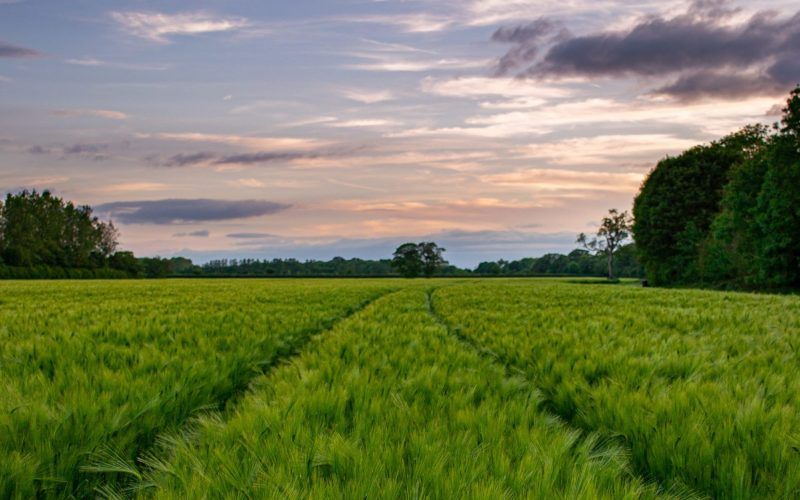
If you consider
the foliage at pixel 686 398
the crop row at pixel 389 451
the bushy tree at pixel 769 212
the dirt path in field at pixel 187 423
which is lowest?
the dirt path in field at pixel 187 423

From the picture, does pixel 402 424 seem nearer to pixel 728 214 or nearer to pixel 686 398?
pixel 686 398

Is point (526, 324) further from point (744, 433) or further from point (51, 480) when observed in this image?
point (51, 480)

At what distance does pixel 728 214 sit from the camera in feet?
140

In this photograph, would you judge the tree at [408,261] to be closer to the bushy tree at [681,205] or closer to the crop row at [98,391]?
the bushy tree at [681,205]

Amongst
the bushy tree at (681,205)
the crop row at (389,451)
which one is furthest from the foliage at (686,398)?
the bushy tree at (681,205)

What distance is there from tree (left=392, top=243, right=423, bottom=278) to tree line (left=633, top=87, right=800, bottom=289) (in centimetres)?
8640

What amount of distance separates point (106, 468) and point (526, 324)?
7.84 meters

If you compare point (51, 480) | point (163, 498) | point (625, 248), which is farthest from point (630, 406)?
point (625, 248)

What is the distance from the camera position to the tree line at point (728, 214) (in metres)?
35.9

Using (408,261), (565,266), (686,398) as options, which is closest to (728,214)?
(686,398)

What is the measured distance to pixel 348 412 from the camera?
3221 millimetres

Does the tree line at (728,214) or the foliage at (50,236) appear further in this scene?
the foliage at (50,236)

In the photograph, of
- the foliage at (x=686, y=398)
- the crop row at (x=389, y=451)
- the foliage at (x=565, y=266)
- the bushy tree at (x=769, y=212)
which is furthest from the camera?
the foliage at (x=565, y=266)

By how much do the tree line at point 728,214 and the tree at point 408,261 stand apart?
8640cm
